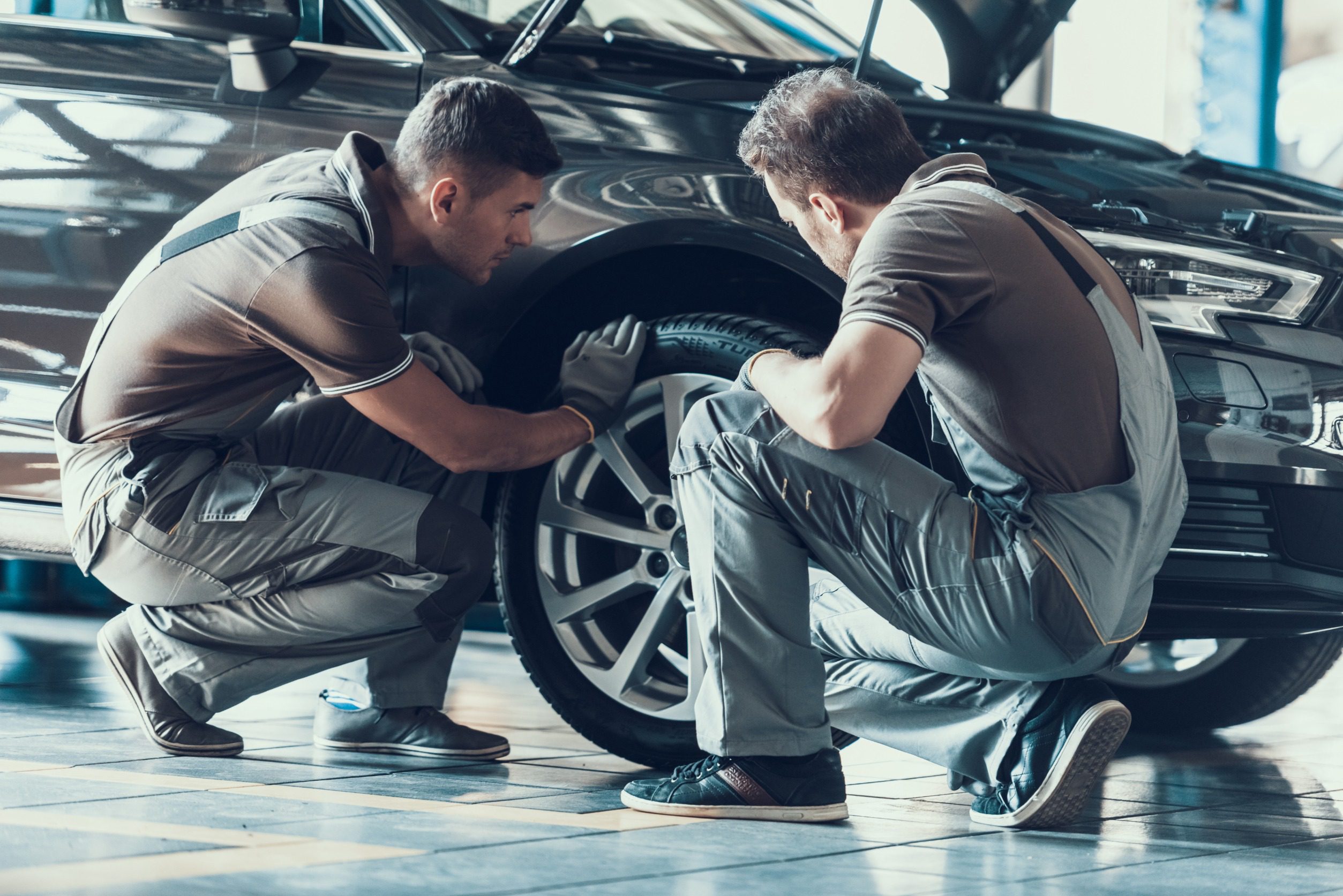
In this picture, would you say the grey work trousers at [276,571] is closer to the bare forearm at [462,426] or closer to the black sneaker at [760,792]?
the bare forearm at [462,426]

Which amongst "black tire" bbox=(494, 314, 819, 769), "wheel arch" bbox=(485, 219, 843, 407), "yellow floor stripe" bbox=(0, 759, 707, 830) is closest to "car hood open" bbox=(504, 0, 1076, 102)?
"wheel arch" bbox=(485, 219, 843, 407)

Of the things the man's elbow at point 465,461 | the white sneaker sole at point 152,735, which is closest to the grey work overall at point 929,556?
the man's elbow at point 465,461

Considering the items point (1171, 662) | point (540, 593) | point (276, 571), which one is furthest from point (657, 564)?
point (1171, 662)

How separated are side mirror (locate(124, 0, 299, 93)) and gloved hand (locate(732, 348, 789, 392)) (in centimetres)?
103

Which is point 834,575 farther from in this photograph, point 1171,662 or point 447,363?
point 1171,662

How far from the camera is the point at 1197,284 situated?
98.9 inches

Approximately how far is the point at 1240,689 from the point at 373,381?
83.0 inches

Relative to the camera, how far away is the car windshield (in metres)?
2.94

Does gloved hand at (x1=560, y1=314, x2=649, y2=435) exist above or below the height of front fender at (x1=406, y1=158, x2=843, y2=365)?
below

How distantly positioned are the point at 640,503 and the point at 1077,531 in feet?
2.73

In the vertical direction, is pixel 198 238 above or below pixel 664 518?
above

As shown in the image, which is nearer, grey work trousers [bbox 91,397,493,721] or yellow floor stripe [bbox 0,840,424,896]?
yellow floor stripe [bbox 0,840,424,896]

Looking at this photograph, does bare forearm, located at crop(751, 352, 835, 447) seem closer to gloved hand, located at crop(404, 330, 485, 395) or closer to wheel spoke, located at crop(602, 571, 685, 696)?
wheel spoke, located at crop(602, 571, 685, 696)

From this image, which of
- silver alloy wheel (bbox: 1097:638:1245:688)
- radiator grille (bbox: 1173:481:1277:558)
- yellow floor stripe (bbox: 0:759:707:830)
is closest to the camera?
yellow floor stripe (bbox: 0:759:707:830)
